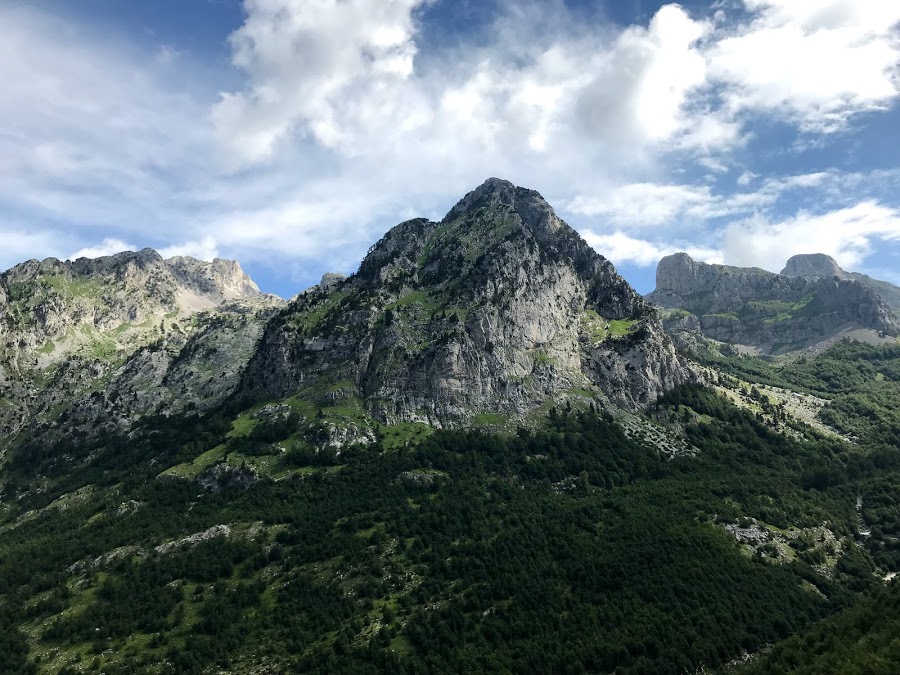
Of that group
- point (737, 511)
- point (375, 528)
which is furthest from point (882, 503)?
point (375, 528)

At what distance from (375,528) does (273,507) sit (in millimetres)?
41588

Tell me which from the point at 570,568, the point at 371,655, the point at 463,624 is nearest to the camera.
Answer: the point at 371,655

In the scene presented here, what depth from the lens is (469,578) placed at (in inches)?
5497

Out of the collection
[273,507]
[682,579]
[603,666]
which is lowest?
[603,666]

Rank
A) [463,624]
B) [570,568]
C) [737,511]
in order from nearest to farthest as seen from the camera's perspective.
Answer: [463,624] → [570,568] → [737,511]

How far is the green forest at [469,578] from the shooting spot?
11219 cm

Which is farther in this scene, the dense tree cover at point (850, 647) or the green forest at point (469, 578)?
the green forest at point (469, 578)

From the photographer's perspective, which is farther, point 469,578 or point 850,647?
point 469,578

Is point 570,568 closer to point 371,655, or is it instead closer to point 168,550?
point 371,655

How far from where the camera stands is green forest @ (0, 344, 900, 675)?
368 ft

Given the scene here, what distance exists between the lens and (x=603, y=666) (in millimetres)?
106125

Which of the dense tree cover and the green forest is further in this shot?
the green forest

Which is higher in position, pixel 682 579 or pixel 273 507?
pixel 273 507

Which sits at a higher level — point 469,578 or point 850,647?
point 850,647
